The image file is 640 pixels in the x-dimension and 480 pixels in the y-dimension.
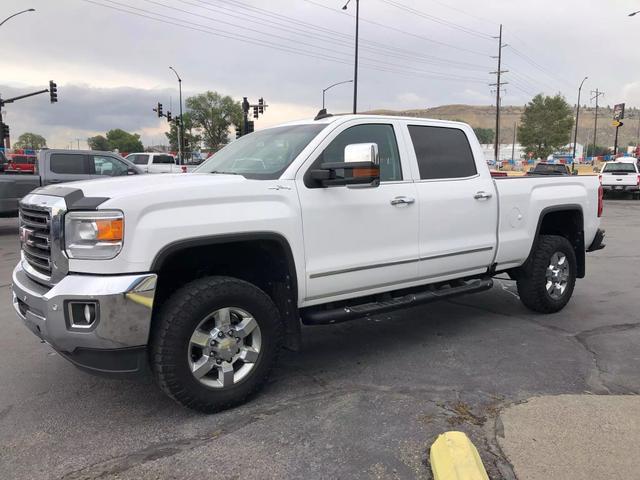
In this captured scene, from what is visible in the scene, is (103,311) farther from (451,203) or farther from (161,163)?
(161,163)

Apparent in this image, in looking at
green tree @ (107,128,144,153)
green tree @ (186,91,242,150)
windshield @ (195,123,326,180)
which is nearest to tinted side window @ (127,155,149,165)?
windshield @ (195,123,326,180)

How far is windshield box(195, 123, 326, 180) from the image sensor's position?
397 cm

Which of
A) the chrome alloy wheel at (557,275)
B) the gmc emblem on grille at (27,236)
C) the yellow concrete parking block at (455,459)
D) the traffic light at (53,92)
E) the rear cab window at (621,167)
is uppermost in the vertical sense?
the traffic light at (53,92)

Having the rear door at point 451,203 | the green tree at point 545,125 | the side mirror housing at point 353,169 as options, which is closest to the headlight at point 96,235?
the side mirror housing at point 353,169

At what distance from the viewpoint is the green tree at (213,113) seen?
96125 mm

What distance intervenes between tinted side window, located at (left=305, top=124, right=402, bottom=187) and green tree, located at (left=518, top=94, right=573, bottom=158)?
221 ft

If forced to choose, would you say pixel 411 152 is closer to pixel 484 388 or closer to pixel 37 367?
pixel 484 388

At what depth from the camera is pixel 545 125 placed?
6556 cm

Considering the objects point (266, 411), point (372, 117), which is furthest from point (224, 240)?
point (372, 117)

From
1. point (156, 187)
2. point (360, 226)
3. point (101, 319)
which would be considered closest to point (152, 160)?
point (360, 226)

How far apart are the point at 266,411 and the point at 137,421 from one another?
822mm

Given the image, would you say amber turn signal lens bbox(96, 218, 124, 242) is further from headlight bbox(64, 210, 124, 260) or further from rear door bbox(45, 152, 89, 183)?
rear door bbox(45, 152, 89, 183)

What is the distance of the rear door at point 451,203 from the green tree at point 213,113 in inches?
3700

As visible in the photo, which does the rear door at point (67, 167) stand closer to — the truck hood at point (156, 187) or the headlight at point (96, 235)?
the truck hood at point (156, 187)
